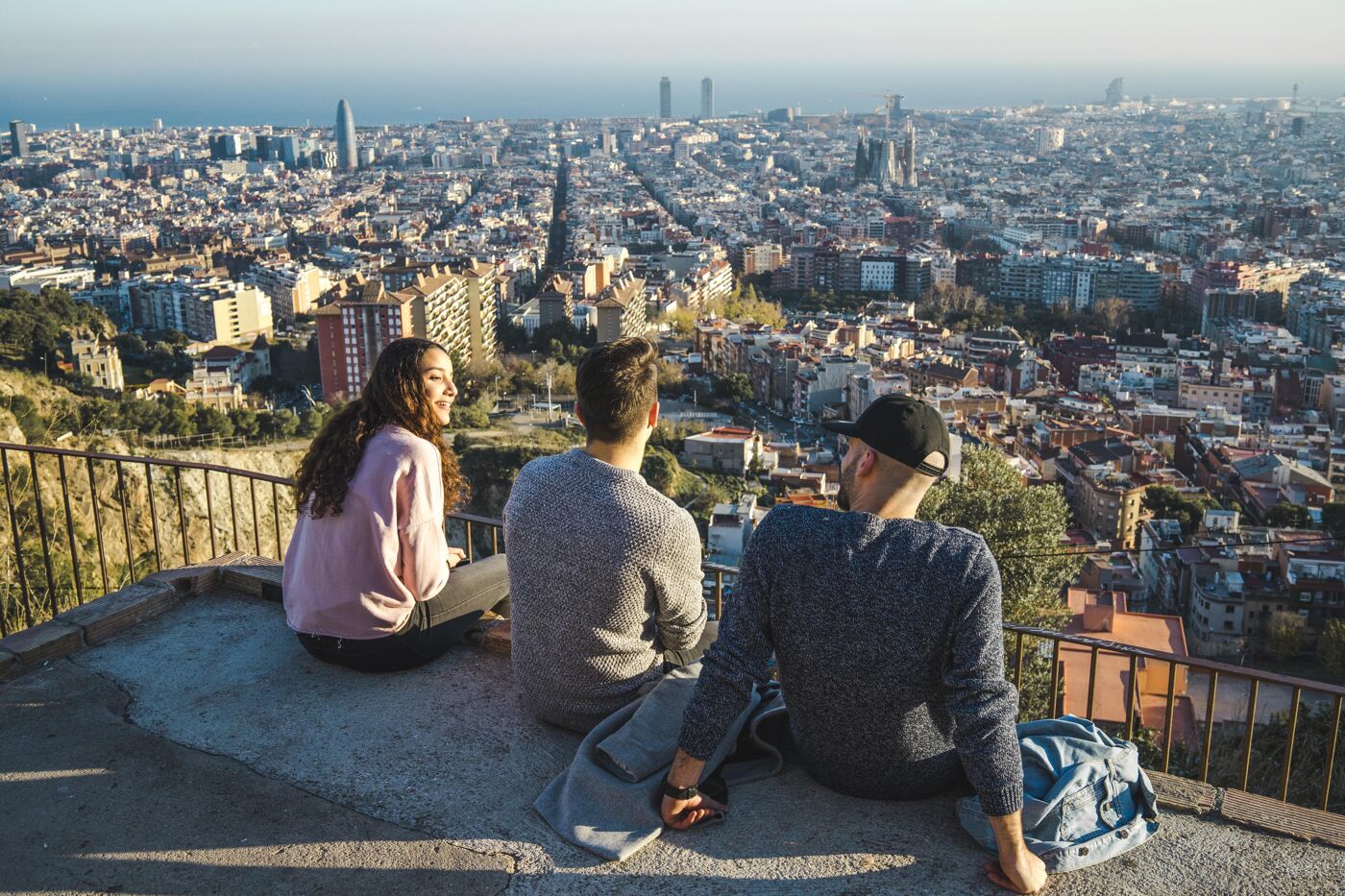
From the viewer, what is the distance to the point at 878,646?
5.42 ft

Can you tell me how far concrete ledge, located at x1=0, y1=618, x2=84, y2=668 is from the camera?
8.10 feet

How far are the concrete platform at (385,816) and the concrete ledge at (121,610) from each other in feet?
0.69

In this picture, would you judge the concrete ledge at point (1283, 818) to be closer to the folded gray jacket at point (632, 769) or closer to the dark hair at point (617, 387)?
the folded gray jacket at point (632, 769)

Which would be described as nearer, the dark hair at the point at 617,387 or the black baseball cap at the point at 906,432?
the black baseball cap at the point at 906,432

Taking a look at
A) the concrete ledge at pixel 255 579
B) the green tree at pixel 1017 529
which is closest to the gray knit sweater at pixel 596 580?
the concrete ledge at pixel 255 579

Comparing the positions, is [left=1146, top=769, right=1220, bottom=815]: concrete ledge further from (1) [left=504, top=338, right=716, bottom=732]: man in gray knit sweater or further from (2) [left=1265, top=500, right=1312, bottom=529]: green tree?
(2) [left=1265, top=500, right=1312, bottom=529]: green tree

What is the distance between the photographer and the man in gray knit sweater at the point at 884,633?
1607mm

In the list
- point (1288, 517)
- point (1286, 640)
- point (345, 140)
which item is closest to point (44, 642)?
point (1286, 640)

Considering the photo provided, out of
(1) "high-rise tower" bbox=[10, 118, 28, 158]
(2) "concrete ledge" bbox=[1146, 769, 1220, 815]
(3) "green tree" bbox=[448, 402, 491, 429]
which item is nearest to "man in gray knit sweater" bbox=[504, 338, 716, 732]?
(2) "concrete ledge" bbox=[1146, 769, 1220, 815]

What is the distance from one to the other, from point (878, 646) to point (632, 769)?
0.42 meters

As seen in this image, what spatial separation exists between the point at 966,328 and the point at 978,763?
3553 cm

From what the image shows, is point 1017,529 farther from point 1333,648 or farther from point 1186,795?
point 1333,648

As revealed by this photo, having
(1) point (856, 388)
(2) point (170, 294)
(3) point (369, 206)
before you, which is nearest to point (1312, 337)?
(1) point (856, 388)

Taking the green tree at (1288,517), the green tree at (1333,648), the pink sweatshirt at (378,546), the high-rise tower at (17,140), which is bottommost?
the green tree at (1288,517)
